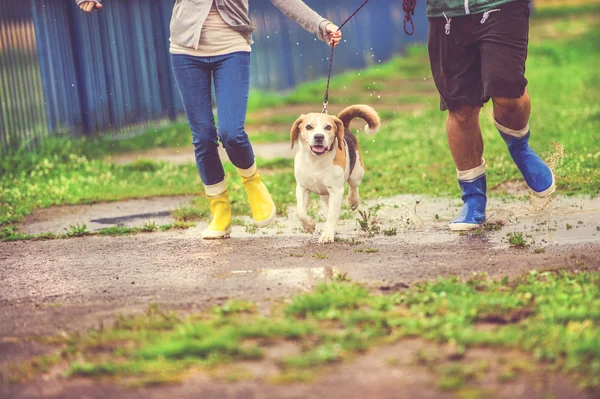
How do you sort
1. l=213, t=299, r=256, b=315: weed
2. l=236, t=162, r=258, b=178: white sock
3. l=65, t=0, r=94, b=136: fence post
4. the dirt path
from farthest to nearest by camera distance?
l=65, t=0, r=94, b=136: fence post < l=236, t=162, r=258, b=178: white sock < l=213, t=299, r=256, b=315: weed < the dirt path

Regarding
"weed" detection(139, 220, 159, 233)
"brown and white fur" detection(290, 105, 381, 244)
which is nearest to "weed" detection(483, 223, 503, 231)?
"brown and white fur" detection(290, 105, 381, 244)

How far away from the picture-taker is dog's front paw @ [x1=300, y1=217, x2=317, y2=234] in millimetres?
6547

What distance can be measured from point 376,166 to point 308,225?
318 centimetres

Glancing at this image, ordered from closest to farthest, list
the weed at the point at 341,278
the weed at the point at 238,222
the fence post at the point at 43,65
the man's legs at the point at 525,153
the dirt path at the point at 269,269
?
the dirt path at the point at 269,269, the weed at the point at 341,278, the man's legs at the point at 525,153, the weed at the point at 238,222, the fence post at the point at 43,65

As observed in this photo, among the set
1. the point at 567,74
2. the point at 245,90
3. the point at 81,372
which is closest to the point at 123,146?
the point at 245,90

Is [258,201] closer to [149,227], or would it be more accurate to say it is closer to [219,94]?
[219,94]

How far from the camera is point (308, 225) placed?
21.6 ft

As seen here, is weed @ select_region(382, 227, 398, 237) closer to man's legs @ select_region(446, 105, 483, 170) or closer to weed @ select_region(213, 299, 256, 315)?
man's legs @ select_region(446, 105, 483, 170)

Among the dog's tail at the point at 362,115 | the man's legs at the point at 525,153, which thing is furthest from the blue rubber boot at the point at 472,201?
the dog's tail at the point at 362,115

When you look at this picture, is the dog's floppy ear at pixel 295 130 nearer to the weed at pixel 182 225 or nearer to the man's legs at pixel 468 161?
the man's legs at pixel 468 161

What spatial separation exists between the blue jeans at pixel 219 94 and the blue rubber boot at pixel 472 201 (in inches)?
59.9

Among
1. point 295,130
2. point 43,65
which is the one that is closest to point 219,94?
point 295,130

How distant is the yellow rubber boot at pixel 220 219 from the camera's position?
6832 millimetres

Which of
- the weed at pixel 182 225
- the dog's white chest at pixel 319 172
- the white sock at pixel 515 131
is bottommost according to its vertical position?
the weed at pixel 182 225
